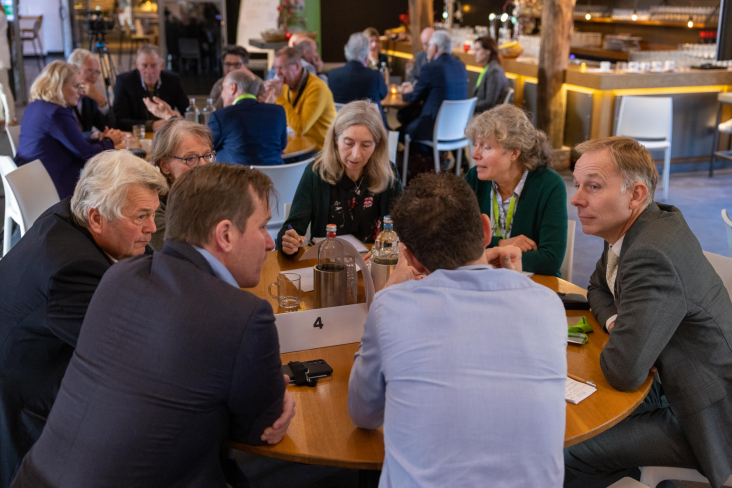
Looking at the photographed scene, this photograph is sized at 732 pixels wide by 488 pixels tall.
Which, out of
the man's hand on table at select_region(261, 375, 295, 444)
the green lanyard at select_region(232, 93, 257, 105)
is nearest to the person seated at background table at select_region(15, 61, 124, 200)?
the green lanyard at select_region(232, 93, 257, 105)

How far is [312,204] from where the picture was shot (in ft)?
9.61

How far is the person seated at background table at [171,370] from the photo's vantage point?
1.26 metres

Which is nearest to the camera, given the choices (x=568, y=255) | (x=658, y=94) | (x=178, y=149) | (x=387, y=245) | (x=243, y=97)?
(x=387, y=245)

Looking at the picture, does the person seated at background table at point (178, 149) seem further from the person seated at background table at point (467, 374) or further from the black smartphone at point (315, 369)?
the person seated at background table at point (467, 374)

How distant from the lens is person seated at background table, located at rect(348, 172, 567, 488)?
1.16 metres

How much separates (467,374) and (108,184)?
1196 millimetres

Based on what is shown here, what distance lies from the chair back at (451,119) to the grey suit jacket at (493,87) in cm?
68

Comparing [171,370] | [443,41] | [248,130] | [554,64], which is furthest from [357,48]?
[171,370]

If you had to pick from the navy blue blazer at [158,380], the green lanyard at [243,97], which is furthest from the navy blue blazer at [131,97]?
the navy blue blazer at [158,380]

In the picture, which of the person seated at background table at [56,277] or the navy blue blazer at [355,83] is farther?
the navy blue blazer at [355,83]

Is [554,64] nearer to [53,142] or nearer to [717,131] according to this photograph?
[717,131]

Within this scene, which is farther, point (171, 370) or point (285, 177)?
point (285, 177)

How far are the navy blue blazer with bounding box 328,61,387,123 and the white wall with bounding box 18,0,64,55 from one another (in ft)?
35.6

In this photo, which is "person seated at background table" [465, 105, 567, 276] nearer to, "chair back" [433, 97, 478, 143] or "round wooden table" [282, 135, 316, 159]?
"round wooden table" [282, 135, 316, 159]
